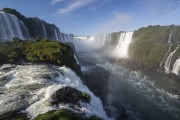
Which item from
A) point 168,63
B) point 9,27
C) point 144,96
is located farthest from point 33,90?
point 168,63

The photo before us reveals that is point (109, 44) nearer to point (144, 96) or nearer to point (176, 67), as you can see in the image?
point (176, 67)

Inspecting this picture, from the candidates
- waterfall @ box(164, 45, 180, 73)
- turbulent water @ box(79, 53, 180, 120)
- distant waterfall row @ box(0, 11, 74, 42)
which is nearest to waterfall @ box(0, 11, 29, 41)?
distant waterfall row @ box(0, 11, 74, 42)

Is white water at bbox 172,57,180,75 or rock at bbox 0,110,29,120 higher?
rock at bbox 0,110,29,120

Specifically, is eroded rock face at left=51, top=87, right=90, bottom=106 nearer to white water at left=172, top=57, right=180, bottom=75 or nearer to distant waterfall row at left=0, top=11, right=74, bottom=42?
distant waterfall row at left=0, top=11, right=74, bottom=42

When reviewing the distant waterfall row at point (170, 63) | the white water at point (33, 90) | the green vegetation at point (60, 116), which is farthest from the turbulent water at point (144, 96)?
the green vegetation at point (60, 116)

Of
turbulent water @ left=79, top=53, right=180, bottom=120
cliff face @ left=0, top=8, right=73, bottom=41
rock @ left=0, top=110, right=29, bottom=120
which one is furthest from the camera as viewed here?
cliff face @ left=0, top=8, right=73, bottom=41

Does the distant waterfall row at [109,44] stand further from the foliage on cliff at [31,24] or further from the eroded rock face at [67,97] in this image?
the eroded rock face at [67,97]

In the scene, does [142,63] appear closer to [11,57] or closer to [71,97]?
[11,57]

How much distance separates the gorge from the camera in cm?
1889

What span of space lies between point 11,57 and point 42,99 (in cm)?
1650

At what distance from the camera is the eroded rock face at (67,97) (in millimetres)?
18328

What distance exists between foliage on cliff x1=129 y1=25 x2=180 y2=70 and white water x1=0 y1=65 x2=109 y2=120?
43508 millimetres

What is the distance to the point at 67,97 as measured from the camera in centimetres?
1898

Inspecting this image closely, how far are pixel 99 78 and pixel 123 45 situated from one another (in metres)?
47.1
